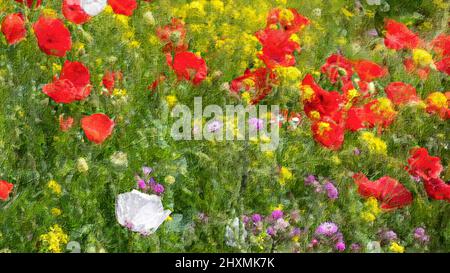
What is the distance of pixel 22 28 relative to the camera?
2672mm

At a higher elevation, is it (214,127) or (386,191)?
(214,127)

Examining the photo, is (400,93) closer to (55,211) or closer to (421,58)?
(421,58)

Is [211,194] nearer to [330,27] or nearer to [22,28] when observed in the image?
[22,28]

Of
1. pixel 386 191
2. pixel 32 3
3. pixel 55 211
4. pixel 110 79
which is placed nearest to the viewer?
pixel 55 211

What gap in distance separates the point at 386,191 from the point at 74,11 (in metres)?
1.15

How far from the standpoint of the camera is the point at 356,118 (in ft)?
9.12

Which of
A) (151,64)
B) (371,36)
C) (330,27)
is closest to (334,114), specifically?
(151,64)

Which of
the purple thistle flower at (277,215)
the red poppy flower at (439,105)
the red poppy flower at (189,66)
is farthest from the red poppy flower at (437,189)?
the red poppy flower at (189,66)

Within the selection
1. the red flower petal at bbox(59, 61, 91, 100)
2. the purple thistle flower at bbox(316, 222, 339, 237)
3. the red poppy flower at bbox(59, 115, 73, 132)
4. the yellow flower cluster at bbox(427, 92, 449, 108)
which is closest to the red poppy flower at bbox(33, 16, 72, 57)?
the red flower petal at bbox(59, 61, 91, 100)

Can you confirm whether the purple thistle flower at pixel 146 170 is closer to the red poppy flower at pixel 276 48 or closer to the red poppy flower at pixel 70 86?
the red poppy flower at pixel 70 86

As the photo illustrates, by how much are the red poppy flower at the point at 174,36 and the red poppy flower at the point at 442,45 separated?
118 centimetres

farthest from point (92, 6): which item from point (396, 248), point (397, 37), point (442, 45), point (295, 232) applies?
point (442, 45)

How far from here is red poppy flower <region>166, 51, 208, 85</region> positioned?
8.92 feet

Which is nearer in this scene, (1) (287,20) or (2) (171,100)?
(2) (171,100)
